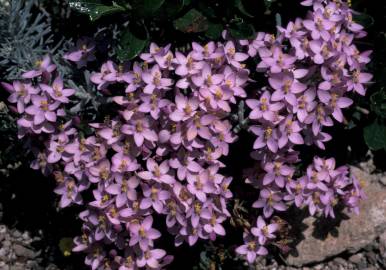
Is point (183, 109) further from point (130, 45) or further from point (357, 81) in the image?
point (357, 81)

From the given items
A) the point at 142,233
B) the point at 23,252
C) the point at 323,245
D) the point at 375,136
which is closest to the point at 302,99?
the point at 375,136

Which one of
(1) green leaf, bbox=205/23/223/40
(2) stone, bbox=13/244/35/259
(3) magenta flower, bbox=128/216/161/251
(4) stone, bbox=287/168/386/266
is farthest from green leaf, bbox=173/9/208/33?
(2) stone, bbox=13/244/35/259

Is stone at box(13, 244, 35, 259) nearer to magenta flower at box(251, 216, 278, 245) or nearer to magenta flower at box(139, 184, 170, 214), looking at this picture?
magenta flower at box(139, 184, 170, 214)

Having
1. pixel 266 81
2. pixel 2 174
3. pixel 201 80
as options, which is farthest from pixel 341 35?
pixel 2 174

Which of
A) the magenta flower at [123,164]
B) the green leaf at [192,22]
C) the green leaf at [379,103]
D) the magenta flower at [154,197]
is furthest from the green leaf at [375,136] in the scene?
the magenta flower at [123,164]

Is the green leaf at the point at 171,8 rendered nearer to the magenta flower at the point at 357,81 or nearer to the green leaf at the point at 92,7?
the green leaf at the point at 92,7

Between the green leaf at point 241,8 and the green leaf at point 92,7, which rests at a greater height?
the green leaf at point 92,7

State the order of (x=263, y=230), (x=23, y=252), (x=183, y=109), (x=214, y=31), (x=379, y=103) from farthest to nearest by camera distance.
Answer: (x=23, y=252)
(x=379, y=103)
(x=263, y=230)
(x=214, y=31)
(x=183, y=109)
